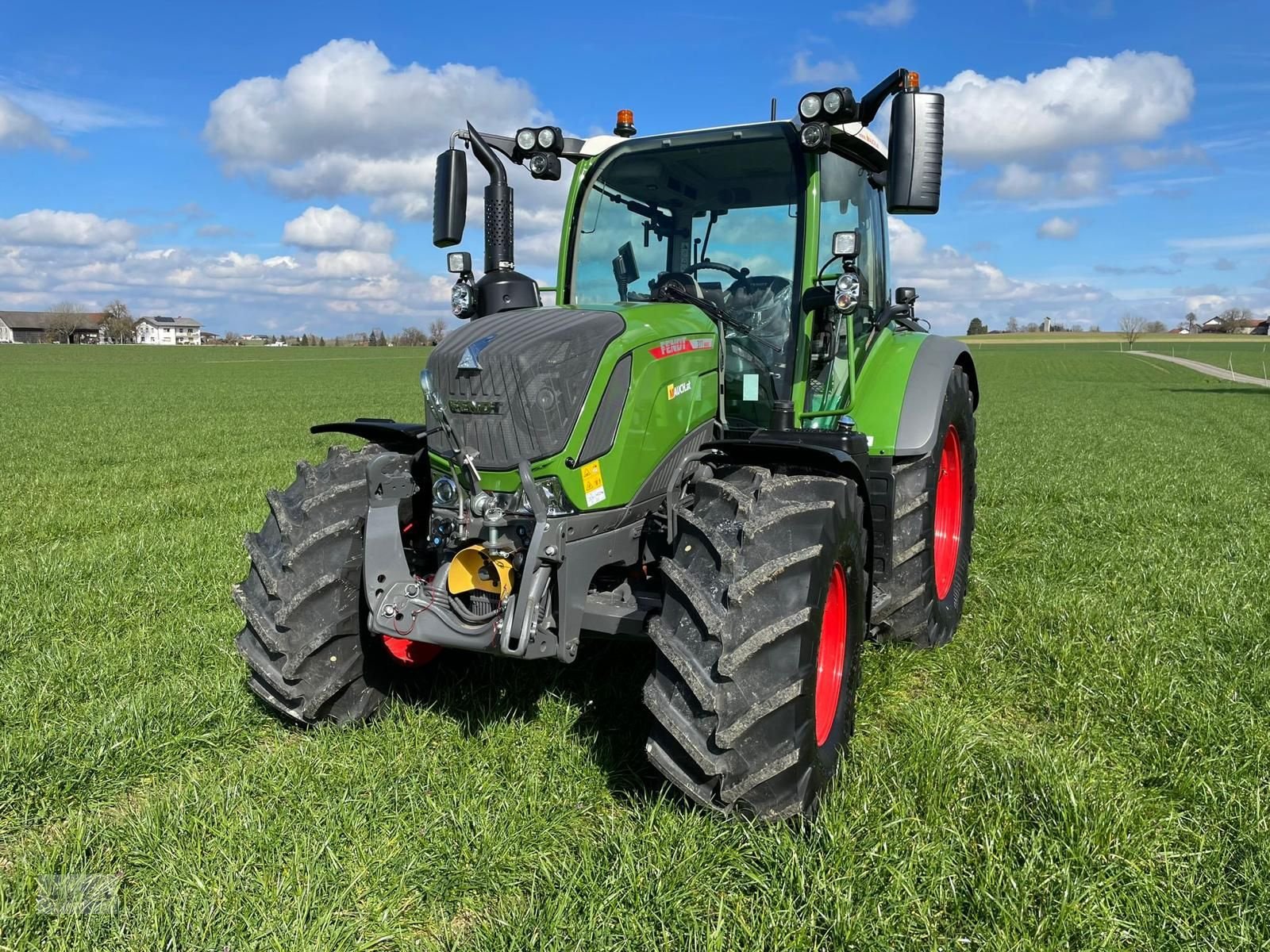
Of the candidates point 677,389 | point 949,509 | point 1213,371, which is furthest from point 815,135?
point 1213,371

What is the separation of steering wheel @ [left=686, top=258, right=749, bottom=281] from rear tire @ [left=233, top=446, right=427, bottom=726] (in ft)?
6.22

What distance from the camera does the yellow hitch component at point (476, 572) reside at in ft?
10.6

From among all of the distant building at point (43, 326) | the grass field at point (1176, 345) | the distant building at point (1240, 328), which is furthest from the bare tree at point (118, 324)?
the distant building at point (1240, 328)

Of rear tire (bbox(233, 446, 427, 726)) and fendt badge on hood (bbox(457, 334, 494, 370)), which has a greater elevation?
fendt badge on hood (bbox(457, 334, 494, 370))

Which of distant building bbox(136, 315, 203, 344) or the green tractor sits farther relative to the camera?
distant building bbox(136, 315, 203, 344)

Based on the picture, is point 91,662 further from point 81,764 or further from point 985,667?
point 985,667

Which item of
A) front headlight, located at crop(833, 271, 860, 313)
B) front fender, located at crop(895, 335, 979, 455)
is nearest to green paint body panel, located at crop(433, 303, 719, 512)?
front headlight, located at crop(833, 271, 860, 313)

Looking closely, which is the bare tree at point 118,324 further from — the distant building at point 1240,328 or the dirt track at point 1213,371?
the distant building at point 1240,328

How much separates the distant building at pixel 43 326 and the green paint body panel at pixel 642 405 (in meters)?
129

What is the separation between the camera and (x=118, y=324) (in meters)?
112

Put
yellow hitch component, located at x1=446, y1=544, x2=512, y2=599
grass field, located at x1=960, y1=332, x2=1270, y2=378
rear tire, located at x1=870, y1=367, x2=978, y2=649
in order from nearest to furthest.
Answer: yellow hitch component, located at x1=446, y1=544, x2=512, y2=599 < rear tire, located at x1=870, y1=367, x2=978, y2=649 < grass field, located at x1=960, y1=332, x2=1270, y2=378

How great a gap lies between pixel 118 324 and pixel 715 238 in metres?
126

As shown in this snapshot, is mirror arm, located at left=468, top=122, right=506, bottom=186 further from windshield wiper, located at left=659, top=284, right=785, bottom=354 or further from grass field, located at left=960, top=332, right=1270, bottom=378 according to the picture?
grass field, located at left=960, top=332, right=1270, bottom=378

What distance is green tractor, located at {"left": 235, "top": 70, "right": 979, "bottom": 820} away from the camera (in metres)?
2.95
